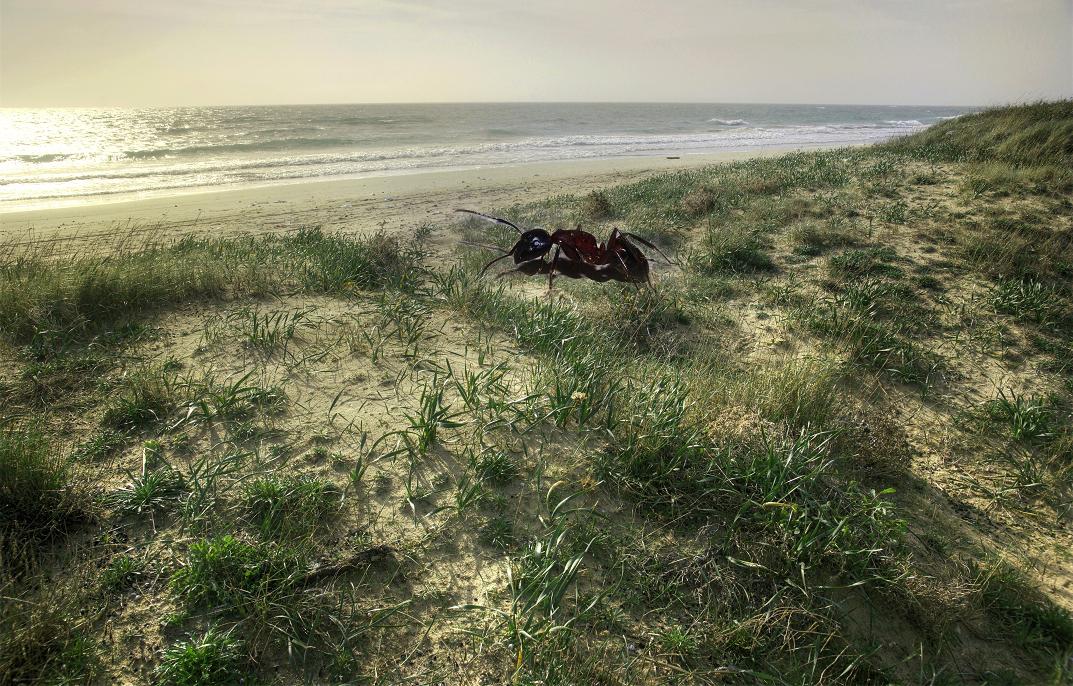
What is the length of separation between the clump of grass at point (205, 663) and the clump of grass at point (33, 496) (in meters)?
0.97

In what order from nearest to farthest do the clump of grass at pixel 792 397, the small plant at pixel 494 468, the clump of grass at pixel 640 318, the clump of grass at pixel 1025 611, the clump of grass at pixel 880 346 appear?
the clump of grass at pixel 1025 611 → the small plant at pixel 494 468 → the clump of grass at pixel 792 397 → the clump of grass at pixel 880 346 → the clump of grass at pixel 640 318

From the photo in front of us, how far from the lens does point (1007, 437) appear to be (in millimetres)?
3998

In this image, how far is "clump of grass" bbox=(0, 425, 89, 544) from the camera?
2361 mm

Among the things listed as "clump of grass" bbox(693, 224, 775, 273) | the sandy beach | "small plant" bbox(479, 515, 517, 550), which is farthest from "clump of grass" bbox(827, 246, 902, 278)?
the sandy beach

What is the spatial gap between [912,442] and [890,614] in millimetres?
2026

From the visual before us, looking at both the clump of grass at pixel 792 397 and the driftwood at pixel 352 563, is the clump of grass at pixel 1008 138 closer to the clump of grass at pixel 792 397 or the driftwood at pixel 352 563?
the clump of grass at pixel 792 397

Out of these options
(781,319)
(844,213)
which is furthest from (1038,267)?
(781,319)

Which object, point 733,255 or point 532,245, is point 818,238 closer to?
point 733,255

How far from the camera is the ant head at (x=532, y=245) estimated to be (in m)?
1.24

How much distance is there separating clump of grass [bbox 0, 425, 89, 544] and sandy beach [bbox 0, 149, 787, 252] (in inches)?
223

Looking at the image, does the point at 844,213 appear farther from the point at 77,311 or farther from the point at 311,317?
the point at 77,311

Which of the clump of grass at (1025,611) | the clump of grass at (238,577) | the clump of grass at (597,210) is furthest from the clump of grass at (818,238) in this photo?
the clump of grass at (238,577)

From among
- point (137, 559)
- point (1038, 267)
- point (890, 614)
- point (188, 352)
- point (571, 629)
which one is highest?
point (1038, 267)

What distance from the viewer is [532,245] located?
49.2 inches
